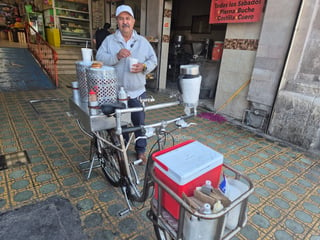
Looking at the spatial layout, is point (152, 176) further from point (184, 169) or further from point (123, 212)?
point (123, 212)

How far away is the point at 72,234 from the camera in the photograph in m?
1.66

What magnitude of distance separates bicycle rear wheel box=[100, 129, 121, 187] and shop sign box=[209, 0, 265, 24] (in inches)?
132

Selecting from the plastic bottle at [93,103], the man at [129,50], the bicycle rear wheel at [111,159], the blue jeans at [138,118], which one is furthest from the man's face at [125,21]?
the bicycle rear wheel at [111,159]

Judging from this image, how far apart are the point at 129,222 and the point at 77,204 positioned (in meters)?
0.56

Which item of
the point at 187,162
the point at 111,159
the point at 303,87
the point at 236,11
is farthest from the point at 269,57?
the point at 187,162

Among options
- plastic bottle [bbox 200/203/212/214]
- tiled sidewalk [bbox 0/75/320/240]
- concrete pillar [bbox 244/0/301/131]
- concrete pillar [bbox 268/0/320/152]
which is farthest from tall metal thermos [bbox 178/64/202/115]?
concrete pillar [bbox 244/0/301/131]

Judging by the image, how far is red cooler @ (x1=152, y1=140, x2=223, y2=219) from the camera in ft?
3.17

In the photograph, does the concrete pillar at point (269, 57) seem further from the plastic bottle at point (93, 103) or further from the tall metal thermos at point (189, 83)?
the plastic bottle at point (93, 103)

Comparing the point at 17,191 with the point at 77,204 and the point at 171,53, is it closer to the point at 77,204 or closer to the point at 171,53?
the point at 77,204

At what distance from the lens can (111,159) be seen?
1943 millimetres

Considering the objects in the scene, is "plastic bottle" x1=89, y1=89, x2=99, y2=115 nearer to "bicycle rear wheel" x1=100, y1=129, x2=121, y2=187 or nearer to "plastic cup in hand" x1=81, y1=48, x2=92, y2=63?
"bicycle rear wheel" x1=100, y1=129, x2=121, y2=187

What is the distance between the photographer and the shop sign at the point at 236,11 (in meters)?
3.56

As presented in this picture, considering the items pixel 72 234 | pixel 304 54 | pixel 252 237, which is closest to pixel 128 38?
pixel 72 234

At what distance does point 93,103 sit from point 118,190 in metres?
1.11
